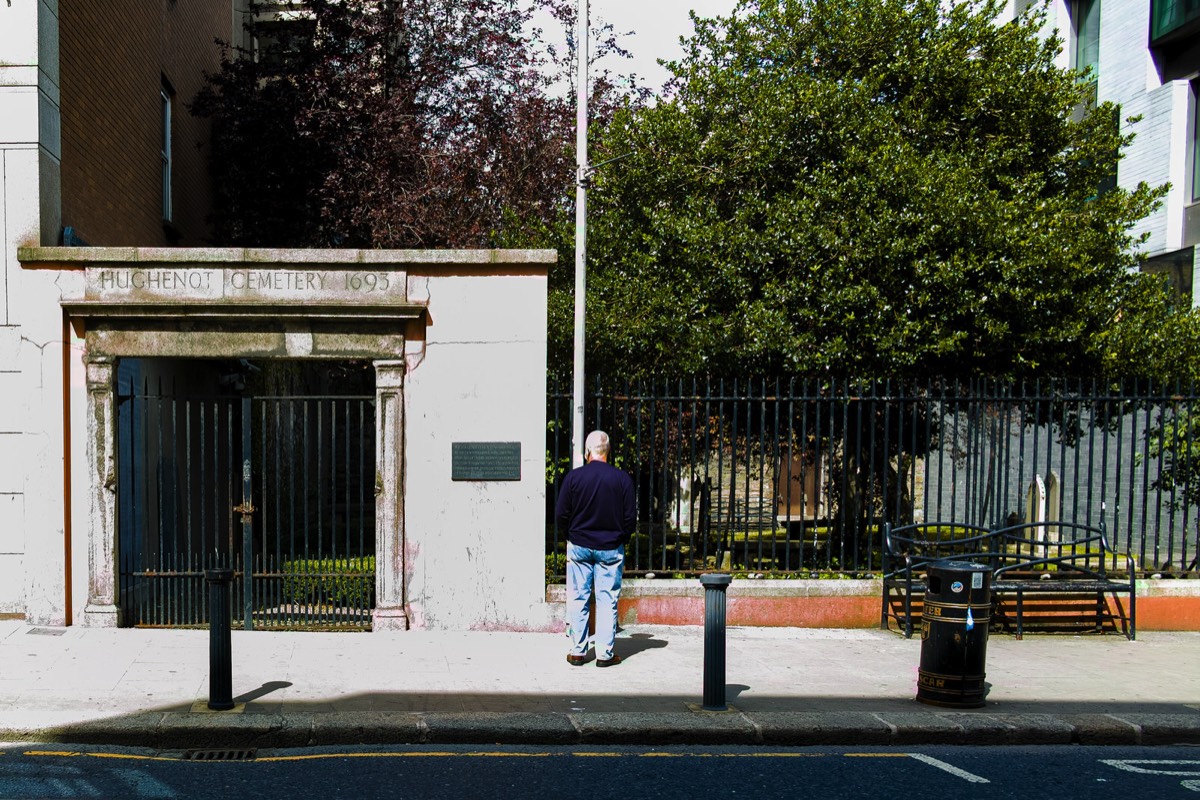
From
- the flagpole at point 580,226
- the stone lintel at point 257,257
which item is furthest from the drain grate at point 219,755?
the stone lintel at point 257,257

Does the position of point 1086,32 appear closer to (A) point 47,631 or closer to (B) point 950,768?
(B) point 950,768

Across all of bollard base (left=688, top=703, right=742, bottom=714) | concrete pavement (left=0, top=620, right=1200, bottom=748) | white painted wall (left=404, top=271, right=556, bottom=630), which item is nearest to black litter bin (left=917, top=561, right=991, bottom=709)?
concrete pavement (left=0, top=620, right=1200, bottom=748)

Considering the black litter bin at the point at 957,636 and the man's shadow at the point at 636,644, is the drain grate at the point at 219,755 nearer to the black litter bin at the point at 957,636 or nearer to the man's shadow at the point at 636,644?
the man's shadow at the point at 636,644

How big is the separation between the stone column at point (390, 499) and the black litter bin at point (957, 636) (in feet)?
15.0

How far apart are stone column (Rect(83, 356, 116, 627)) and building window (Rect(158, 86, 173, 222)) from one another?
607 centimetres

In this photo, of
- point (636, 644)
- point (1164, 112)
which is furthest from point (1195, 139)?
point (636, 644)

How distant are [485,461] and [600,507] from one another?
1701mm

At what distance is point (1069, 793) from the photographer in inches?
233

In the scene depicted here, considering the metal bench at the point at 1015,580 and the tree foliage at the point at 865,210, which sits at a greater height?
the tree foliage at the point at 865,210

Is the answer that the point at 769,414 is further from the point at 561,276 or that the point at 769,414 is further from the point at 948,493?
the point at 948,493

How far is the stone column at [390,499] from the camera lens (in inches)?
383

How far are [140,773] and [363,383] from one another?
62.4 ft

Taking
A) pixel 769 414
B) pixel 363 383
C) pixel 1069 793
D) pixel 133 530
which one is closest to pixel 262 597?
pixel 133 530

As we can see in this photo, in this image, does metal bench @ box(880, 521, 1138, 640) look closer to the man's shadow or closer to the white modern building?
the man's shadow
